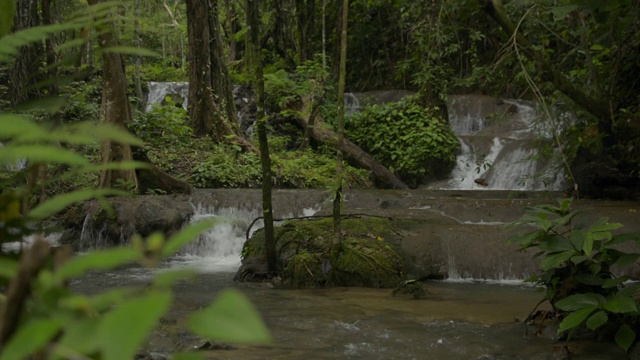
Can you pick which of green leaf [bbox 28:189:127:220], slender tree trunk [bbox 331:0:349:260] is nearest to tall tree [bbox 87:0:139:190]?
slender tree trunk [bbox 331:0:349:260]

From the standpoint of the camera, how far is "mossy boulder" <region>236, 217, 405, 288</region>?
7359 millimetres

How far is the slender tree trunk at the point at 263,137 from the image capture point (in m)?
6.84

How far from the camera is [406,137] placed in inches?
643

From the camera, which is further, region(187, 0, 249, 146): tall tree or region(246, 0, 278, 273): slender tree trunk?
region(187, 0, 249, 146): tall tree

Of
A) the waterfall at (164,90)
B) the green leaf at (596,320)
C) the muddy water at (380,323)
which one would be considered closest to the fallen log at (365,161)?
the waterfall at (164,90)

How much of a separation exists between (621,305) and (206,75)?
12.7 meters

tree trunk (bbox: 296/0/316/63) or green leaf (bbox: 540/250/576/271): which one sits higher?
tree trunk (bbox: 296/0/316/63)

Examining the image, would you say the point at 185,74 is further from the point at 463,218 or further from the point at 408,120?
the point at 463,218

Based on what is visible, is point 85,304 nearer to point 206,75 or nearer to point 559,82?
point 559,82

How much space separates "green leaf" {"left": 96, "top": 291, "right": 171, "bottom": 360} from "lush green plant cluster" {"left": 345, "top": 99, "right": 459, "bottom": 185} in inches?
614

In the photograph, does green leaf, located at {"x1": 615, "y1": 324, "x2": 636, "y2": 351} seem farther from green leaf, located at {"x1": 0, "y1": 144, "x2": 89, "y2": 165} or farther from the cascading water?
the cascading water

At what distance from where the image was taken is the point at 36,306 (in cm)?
54

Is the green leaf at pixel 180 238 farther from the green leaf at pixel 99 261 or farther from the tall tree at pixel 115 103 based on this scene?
the tall tree at pixel 115 103

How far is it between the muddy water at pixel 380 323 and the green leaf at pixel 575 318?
1.64 feet
